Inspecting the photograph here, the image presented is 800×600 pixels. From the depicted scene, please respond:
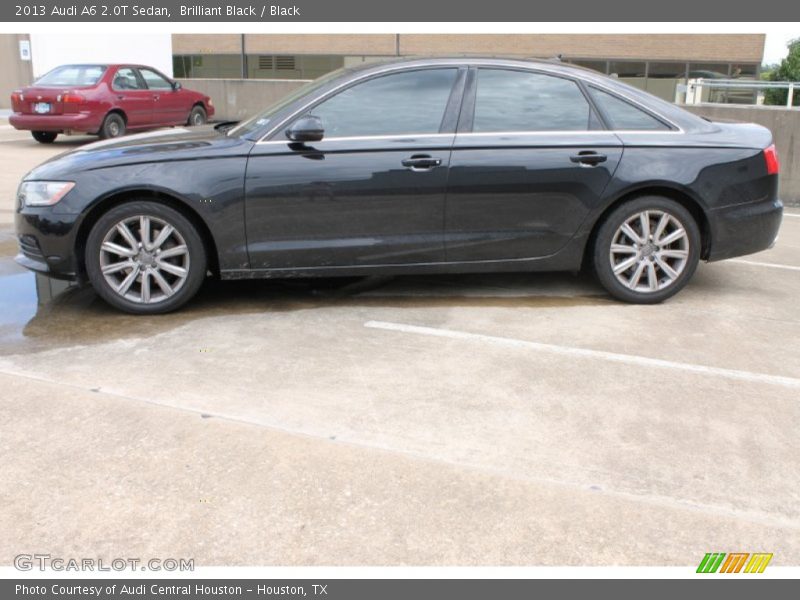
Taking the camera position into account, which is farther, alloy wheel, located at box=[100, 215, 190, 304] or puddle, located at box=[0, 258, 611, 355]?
alloy wheel, located at box=[100, 215, 190, 304]

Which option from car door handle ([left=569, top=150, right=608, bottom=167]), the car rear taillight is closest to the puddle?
car door handle ([left=569, top=150, right=608, bottom=167])

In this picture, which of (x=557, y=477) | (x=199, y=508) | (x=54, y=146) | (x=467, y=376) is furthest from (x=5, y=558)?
(x=54, y=146)

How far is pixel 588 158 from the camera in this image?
5398 millimetres

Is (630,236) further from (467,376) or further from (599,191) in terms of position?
(467,376)

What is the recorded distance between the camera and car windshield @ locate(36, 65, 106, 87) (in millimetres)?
15000

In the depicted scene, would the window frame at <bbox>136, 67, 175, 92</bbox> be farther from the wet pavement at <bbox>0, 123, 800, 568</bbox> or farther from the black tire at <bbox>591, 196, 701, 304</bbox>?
the black tire at <bbox>591, 196, 701, 304</bbox>

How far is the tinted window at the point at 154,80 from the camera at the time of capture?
634 inches

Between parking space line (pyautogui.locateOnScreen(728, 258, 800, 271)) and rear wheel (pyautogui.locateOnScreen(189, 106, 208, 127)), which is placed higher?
rear wheel (pyautogui.locateOnScreen(189, 106, 208, 127))

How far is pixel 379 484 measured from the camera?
10.7 ft

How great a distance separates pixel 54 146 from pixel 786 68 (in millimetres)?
20833

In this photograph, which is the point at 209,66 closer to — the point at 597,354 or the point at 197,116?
the point at 197,116

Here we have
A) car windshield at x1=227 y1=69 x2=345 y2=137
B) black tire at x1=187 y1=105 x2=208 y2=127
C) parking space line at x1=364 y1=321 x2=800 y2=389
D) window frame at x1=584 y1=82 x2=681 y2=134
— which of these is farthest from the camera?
black tire at x1=187 y1=105 x2=208 y2=127

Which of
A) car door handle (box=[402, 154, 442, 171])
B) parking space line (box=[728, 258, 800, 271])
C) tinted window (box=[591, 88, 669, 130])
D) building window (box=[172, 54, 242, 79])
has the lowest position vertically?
parking space line (box=[728, 258, 800, 271])

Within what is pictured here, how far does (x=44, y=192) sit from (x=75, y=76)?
442 inches
